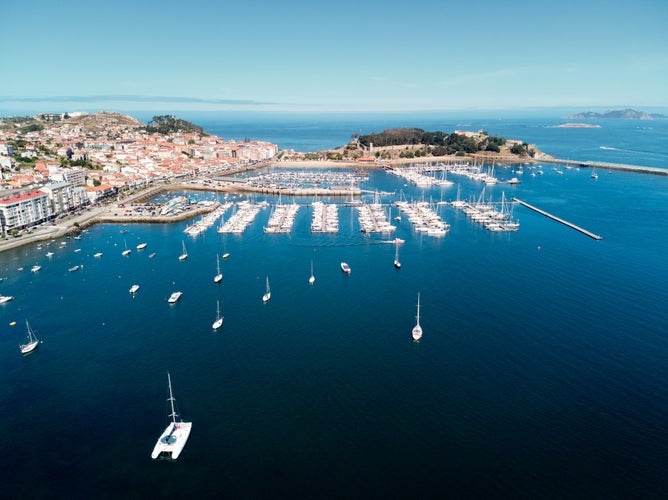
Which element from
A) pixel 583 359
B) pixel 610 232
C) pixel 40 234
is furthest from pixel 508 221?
pixel 40 234

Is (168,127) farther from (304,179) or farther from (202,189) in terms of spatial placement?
(202,189)

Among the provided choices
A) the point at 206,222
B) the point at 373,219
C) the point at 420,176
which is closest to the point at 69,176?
the point at 206,222

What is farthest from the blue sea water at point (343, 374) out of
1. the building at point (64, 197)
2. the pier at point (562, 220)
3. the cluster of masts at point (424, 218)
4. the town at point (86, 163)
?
the building at point (64, 197)

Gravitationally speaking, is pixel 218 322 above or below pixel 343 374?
above

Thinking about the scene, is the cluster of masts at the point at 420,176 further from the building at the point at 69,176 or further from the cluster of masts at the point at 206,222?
the building at the point at 69,176

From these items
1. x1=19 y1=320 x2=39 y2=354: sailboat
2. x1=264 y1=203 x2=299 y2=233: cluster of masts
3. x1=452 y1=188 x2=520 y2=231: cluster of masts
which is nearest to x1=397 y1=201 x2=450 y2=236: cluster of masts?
x1=452 y1=188 x2=520 y2=231: cluster of masts

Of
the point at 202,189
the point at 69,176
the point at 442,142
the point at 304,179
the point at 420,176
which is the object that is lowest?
the point at 202,189

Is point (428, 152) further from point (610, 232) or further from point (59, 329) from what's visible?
point (59, 329)
